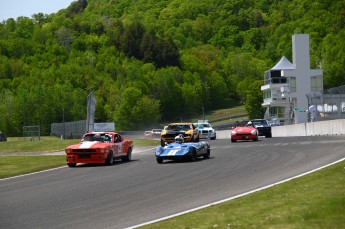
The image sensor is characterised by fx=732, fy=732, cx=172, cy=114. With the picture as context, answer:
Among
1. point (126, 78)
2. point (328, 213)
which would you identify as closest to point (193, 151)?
point (328, 213)

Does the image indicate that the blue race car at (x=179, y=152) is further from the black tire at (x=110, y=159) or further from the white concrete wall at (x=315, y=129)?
the white concrete wall at (x=315, y=129)

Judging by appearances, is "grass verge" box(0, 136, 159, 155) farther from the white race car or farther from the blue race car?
the blue race car

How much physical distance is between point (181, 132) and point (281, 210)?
2864 centimetres

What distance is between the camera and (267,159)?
26.7m

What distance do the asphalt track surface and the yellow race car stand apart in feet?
37.7

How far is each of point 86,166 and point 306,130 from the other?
31.3 metres

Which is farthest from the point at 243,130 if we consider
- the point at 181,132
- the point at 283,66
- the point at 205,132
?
the point at 283,66

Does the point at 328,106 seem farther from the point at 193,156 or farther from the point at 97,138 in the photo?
the point at 193,156

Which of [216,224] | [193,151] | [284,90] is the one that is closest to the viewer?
[216,224]

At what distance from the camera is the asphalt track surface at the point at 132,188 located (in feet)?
46.7

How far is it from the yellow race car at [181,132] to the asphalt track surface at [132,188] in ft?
37.7

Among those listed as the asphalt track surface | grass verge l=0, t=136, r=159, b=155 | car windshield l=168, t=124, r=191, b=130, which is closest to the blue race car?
the asphalt track surface

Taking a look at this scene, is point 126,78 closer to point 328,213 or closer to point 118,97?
point 118,97

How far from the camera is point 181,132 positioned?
137ft
